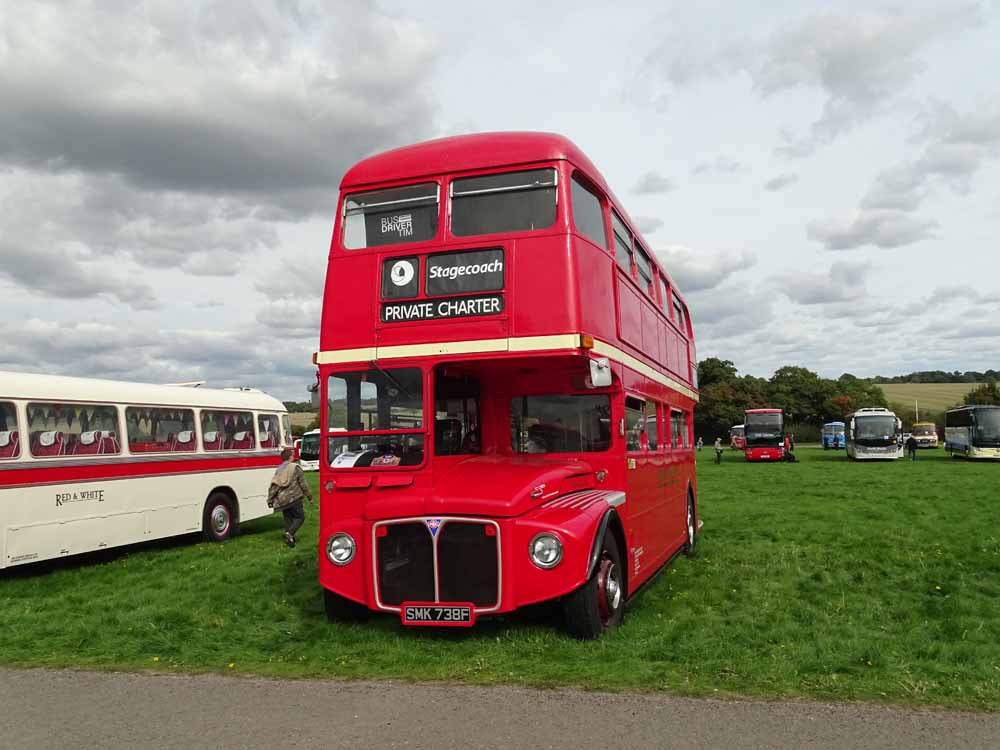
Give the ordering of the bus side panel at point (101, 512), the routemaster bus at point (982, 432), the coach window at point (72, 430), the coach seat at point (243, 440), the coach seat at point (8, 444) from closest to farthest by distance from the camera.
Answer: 1. the coach seat at point (8, 444)
2. the bus side panel at point (101, 512)
3. the coach window at point (72, 430)
4. the coach seat at point (243, 440)
5. the routemaster bus at point (982, 432)

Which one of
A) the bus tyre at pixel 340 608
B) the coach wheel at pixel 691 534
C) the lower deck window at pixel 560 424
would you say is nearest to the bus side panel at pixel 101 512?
the bus tyre at pixel 340 608

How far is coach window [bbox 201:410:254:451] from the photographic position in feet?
54.4

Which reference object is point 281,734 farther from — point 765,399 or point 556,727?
point 765,399

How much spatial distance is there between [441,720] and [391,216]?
15.8 ft

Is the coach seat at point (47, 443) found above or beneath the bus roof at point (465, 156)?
beneath

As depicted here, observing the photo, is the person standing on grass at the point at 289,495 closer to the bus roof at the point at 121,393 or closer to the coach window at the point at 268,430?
the bus roof at the point at 121,393

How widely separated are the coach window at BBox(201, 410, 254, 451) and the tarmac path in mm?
10355

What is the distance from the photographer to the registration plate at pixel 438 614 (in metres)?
7.24

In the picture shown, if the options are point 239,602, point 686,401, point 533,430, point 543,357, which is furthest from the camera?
point 686,401

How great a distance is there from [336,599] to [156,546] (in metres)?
9.26

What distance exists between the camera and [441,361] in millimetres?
8070

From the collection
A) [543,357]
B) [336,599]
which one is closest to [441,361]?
[543,357]

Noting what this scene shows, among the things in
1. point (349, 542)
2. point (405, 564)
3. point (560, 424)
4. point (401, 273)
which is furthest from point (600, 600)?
point (401, 273)

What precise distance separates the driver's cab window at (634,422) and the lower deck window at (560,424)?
428 millimetres
